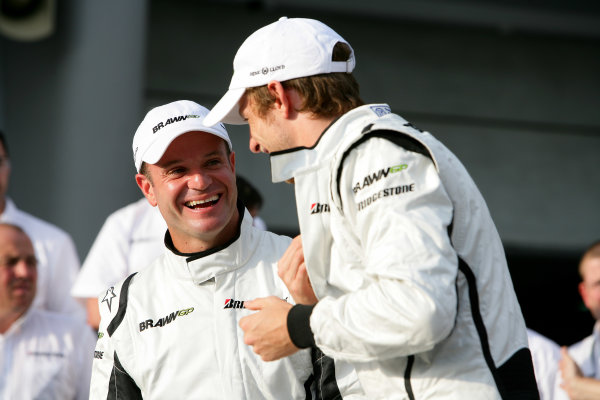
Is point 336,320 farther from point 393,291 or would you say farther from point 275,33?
point 275,33

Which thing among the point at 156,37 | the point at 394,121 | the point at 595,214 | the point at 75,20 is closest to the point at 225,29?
the point at 156,37

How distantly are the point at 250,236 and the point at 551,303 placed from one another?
25.6 feet

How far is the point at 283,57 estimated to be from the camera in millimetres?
2357

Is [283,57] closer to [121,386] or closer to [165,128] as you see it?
[165,128]

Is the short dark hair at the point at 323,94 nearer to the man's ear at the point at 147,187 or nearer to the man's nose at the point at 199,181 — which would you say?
the man's nose at the point at 199,181

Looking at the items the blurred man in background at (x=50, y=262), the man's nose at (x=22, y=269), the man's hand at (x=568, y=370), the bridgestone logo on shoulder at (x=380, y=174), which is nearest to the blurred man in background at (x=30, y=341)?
the man's nose at (x=22, y=269)

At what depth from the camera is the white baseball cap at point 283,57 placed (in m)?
2.35

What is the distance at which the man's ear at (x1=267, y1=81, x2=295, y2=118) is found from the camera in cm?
233

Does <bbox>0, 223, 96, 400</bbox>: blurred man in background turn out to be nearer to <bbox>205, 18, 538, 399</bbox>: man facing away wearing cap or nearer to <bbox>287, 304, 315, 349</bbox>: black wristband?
<bbox>205, 18, 538, 399</bbox>: man facing away wearing cap

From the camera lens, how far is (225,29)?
8812 mm

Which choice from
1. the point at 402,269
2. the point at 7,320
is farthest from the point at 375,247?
the point at 7,320

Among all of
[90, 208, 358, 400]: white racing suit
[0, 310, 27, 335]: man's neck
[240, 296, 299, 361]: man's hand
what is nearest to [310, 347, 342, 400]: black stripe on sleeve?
[90, 208, 358, 400]: white racing suit

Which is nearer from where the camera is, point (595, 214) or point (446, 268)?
point (446, 268)

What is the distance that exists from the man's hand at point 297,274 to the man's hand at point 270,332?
13 centimetres
